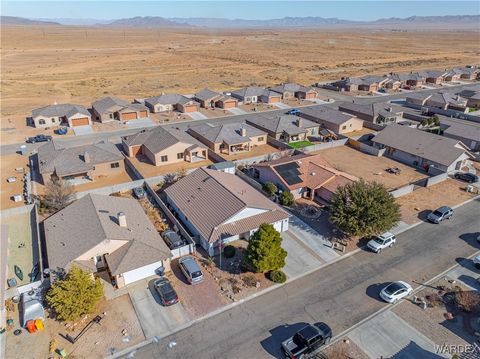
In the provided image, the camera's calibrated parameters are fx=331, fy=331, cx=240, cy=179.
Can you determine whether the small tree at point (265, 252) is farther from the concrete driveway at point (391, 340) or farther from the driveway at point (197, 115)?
the driveway at point (197, 115)

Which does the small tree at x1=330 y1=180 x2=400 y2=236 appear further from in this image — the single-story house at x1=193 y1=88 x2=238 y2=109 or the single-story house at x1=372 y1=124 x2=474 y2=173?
the single-story house at x1=193 y1=88 x2=238 y2=109

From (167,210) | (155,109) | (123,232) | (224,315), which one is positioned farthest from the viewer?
(155,109)

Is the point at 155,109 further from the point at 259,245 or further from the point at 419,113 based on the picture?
the point at 419,113

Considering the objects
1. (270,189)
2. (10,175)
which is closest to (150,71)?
(10,175)

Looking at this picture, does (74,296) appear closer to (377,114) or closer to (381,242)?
(381,242)

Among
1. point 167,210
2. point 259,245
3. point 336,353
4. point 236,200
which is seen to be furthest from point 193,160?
point 336,353

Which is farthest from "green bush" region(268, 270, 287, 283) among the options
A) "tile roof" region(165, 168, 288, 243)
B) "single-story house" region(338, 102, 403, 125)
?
"single-story house" region(338, 102, 403, 125)
